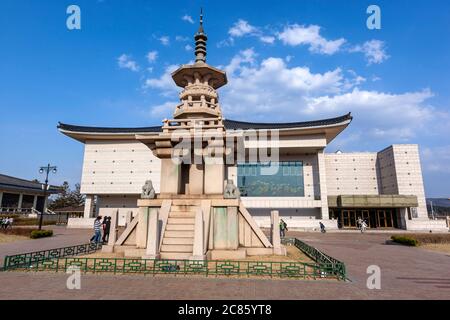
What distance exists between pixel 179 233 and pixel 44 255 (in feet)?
19.5

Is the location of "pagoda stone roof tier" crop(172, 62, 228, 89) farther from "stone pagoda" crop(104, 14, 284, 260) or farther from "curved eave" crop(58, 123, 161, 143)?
"curved eave" crop(58, 123, 161, 143)

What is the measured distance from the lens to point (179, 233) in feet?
41.6

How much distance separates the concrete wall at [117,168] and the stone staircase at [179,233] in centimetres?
3395

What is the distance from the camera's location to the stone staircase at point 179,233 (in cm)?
1181

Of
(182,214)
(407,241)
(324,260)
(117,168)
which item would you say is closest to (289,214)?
(407,241)

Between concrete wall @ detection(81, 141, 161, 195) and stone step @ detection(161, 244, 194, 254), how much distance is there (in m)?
35.3

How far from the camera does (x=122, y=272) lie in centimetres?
975

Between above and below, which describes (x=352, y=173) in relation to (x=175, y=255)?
above

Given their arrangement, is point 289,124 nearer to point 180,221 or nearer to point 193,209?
point 193,209

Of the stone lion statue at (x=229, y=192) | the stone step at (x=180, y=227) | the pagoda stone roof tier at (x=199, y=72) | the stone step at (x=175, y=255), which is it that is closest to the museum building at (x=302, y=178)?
the pagoda stone roof tier at (x=199, y=72)

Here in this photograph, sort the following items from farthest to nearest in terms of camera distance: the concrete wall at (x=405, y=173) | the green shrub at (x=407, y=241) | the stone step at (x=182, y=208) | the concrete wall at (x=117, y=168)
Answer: the concrete wall at (x=117, y=168) < the concrete wall at (x=405, y=173) < the green shrub at (x=407, y=241) < the stone step at (x=182, y=208)

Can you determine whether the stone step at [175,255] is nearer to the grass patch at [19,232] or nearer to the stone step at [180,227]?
the stone step at [180,227]
